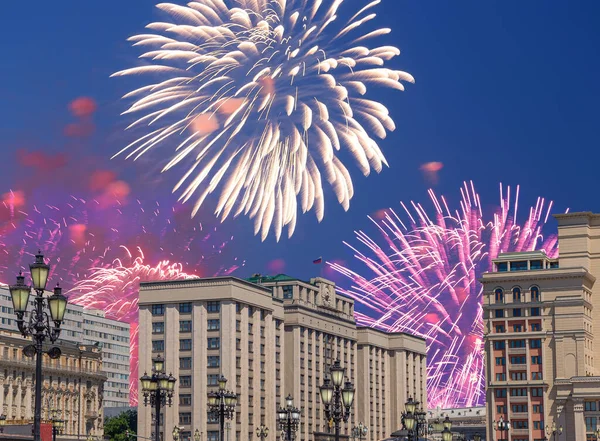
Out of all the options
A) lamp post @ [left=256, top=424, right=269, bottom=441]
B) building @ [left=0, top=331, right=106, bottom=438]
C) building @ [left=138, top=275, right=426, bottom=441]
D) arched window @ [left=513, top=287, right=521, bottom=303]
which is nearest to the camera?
lamp post @ [left=256, top=424, right=269, bottom=441]

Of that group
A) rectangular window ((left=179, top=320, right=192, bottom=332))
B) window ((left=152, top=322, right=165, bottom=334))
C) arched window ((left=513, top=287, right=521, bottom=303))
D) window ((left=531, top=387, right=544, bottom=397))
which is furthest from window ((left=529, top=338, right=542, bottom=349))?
window ((left=152, top=322, right=165, bottom=334))

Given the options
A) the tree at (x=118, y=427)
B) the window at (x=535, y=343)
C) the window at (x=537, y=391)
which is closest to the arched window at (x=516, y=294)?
the window at (x=535, y=343)

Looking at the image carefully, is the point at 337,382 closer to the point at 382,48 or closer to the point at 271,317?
the point at 382,48

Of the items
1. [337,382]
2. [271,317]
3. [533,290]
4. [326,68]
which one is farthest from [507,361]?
[337,382]

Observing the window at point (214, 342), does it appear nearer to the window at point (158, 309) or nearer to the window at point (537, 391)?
the window at point (158, 309)

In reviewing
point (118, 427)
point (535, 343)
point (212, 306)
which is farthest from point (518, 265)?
point (118, 427)

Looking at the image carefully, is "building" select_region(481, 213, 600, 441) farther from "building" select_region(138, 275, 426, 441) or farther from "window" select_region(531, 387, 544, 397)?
"building" select_region(138, 275, 426, 441)

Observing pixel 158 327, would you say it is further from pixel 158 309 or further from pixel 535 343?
pixel 535 343
